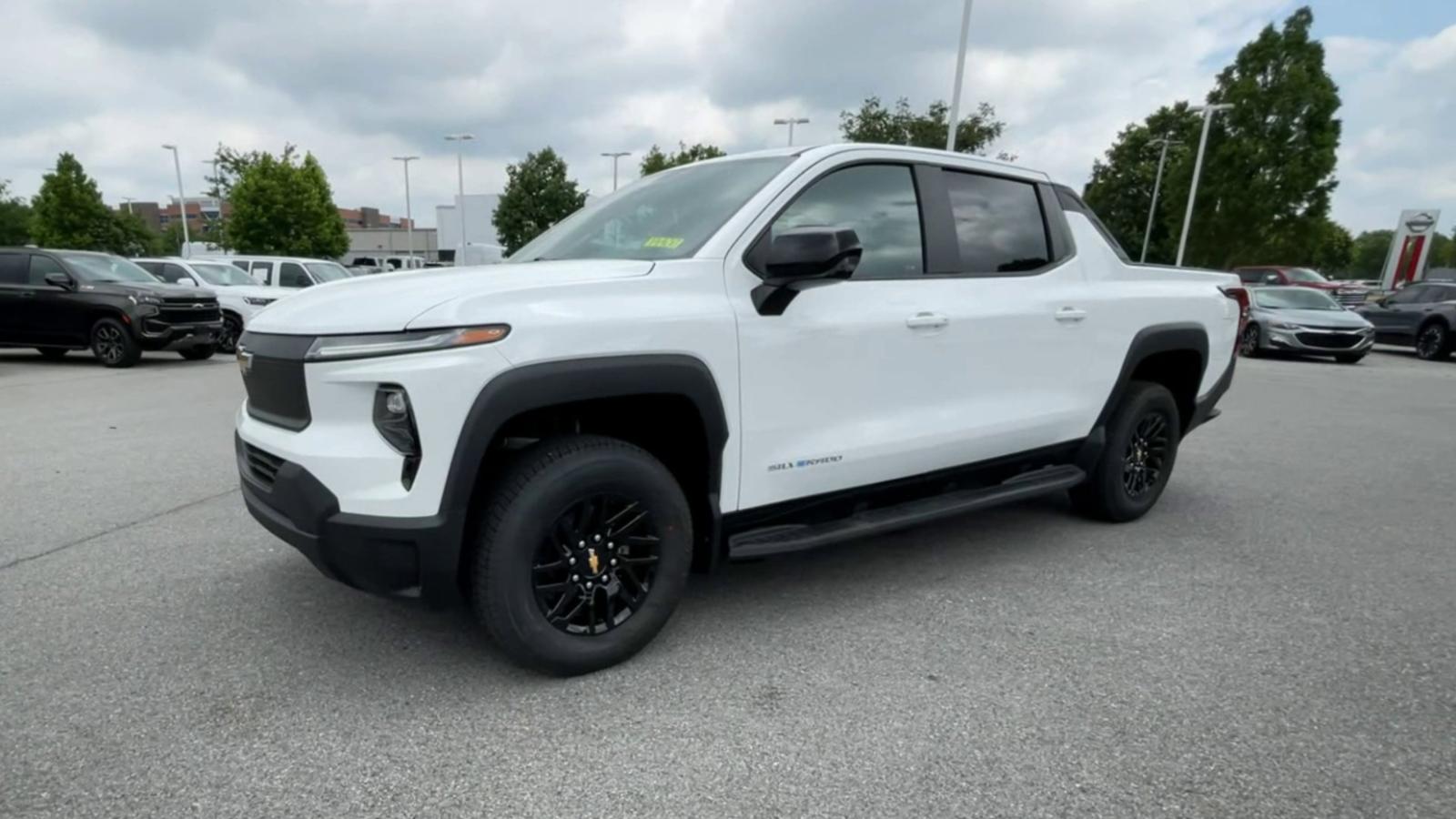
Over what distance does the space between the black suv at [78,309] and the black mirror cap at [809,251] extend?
12.1 meters

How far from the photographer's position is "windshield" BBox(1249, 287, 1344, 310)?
15734 millimetres

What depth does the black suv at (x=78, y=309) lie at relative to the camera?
450 inches

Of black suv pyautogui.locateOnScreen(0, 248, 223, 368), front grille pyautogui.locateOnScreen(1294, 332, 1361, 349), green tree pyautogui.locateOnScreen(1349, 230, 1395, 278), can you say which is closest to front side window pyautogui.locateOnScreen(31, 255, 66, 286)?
black suv pyautogui.locateOnScreen(0, 248, 223, 368)

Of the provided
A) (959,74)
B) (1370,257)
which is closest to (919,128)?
(959,74)

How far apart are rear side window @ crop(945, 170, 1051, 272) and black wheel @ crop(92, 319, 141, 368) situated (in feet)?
39.9

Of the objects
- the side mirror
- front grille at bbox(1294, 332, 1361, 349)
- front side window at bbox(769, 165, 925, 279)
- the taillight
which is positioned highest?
front side window at bbox(769, 165, 925, 279)

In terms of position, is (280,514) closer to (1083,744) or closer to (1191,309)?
(1083,744)

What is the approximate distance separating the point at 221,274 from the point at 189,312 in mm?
3231

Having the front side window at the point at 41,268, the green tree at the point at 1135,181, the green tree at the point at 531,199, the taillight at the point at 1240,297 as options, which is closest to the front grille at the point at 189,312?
the front side window at the point at 41,268

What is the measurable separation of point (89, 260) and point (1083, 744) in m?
14.6

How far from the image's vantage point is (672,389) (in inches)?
104

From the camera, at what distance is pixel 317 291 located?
9.16 ft

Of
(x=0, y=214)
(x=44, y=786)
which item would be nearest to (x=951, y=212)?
(x=44, y=786)

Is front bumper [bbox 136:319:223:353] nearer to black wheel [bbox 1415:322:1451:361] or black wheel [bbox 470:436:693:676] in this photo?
black wheel [bbox 470:436:693:676]
